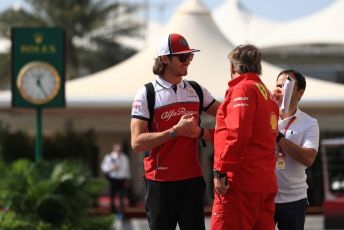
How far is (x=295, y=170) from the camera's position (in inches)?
281

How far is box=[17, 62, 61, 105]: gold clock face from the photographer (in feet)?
51.3

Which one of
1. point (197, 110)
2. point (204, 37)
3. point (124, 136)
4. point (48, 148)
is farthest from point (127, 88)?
point (197, 110)

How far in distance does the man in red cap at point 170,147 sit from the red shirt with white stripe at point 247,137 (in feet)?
1.39

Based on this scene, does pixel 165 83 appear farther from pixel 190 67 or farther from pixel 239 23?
pixel 239 23

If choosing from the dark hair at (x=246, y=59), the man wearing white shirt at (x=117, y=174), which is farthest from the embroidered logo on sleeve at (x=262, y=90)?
the man wearing white shirt at (x=117, y=174)

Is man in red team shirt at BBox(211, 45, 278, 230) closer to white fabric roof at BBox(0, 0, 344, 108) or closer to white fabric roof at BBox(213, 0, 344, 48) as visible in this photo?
white fabric roof at BBox(0, 0, 344, 108)

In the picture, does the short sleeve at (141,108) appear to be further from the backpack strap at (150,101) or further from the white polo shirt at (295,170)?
the white polo shirt at (295,170)

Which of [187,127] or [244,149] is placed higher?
[187,127]

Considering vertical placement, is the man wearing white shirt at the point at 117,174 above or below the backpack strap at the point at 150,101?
below

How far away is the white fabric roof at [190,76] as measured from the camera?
75.4ft

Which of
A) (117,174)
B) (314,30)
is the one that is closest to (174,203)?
(117,174)

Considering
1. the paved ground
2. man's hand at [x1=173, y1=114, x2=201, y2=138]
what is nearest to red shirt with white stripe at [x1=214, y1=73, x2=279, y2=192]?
man's hand at [x1=173, y1=114, x2=201, y2=138]

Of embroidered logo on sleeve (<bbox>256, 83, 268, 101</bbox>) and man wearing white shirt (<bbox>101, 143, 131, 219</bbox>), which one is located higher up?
embroidered logo on sleeve (<bbox>256, 83, 268, 101</bbox>)

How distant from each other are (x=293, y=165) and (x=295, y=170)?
4 centimetres
